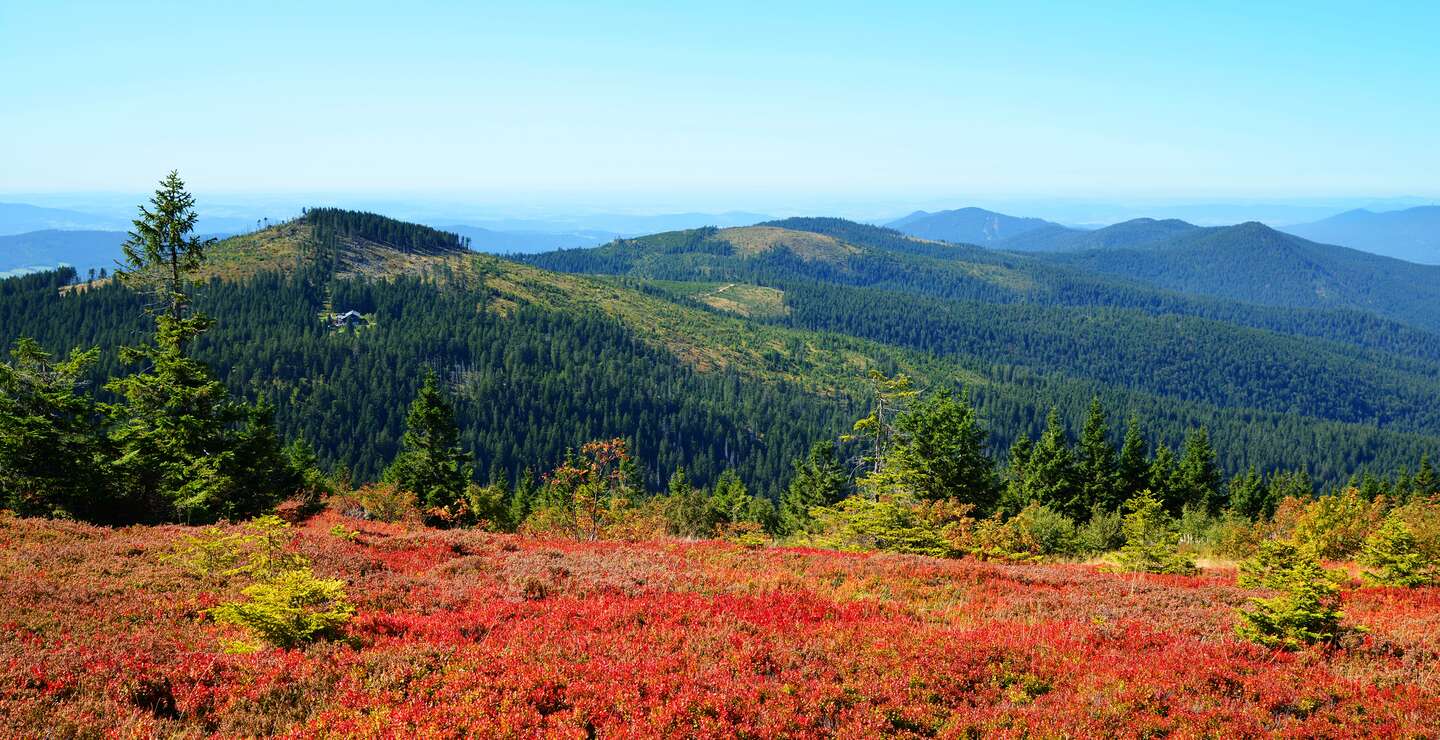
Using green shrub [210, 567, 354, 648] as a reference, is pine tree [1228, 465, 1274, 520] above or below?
below

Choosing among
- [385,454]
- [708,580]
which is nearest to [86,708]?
[708,580]

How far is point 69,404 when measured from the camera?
955 inches

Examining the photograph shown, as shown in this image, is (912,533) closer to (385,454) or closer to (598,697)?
(598,697)

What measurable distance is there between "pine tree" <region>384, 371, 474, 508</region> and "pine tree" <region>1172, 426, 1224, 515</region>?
60450mm

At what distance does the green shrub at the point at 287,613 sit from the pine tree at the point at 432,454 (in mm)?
31922

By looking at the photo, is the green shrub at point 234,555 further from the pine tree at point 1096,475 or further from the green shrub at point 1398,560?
the pine tree at point 1096,475

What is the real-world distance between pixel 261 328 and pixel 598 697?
19896cm

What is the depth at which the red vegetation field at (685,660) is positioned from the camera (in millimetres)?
8539

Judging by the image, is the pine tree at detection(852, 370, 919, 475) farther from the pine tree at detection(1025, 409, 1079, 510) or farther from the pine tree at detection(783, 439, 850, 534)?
the pine tree at detection(1025, 409, 1079, 510)

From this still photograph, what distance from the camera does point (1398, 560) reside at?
1786 cm

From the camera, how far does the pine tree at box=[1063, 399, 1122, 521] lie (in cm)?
5644

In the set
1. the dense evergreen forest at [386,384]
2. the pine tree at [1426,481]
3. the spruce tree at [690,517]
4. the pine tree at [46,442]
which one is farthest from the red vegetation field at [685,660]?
the dense evergreen forest at [386,384]

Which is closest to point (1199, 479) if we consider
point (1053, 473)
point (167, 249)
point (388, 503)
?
point (1053, 473)

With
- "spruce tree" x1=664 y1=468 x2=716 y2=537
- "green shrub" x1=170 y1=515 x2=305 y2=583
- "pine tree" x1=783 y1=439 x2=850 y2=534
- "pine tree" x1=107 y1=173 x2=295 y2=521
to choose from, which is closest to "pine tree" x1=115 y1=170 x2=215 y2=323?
"pine tree" x1=107 y1=173 x2=295 y2=521
